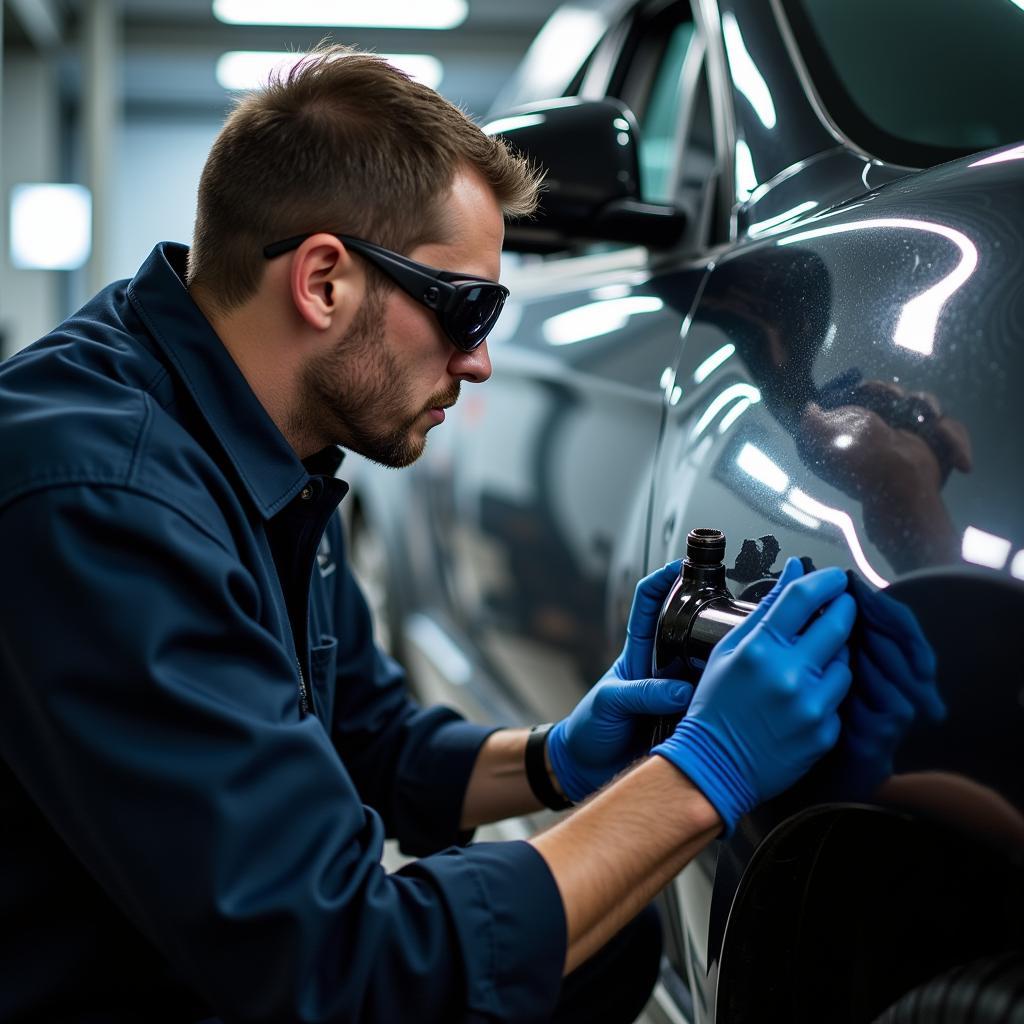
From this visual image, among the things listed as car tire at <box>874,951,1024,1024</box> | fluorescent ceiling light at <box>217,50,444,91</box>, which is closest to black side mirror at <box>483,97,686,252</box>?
car tire at <box>874,951,1024,1024</box>

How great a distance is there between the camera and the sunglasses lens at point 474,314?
1.20 meters

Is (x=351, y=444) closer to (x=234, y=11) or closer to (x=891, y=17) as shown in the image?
(x=891, y=17)

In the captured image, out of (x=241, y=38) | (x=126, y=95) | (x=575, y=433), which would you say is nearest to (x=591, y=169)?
(x=575, y=433)

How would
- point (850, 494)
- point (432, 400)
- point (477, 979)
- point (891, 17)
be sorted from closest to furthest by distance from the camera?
point (850, 494), point (477, 979), point (432, 400), point (891, 17)

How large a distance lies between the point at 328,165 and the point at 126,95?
38.4 ft

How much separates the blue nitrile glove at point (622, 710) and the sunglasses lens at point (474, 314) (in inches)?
12.1

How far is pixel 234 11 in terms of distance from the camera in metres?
9.58

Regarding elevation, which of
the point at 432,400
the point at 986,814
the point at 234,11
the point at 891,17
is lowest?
the point at 986,814

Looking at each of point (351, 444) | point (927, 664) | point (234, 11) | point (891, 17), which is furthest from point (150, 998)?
point (234, 11)

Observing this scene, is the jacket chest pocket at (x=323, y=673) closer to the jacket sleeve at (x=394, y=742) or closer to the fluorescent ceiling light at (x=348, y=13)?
the jacket sleeve at (x=394, y=742)

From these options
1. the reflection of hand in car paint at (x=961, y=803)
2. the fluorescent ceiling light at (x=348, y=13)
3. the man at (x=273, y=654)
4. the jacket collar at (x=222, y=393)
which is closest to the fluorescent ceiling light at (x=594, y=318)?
the man at (x=273, y=654)

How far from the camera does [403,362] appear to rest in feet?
4.00

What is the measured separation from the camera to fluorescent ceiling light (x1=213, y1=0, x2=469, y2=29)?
9.12 m

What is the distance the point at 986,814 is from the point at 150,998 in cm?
79
